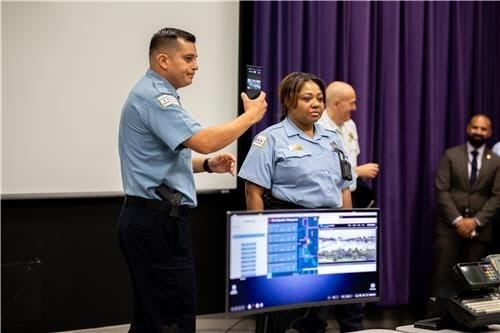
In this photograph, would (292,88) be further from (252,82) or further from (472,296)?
(472,296)

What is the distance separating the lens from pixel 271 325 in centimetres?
275

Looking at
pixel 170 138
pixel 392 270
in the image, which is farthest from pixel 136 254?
pixel 392 270

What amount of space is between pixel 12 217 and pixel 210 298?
1414mm

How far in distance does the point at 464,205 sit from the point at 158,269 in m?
3.34

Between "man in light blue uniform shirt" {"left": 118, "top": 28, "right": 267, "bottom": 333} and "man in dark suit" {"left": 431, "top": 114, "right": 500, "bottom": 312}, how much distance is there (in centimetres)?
314

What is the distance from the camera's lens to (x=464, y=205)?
5.49 metres

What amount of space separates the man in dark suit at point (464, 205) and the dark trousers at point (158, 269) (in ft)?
10.3

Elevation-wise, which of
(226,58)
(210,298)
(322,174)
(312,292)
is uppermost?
(226,58)

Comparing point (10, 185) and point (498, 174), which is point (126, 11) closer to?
point (10, 185)

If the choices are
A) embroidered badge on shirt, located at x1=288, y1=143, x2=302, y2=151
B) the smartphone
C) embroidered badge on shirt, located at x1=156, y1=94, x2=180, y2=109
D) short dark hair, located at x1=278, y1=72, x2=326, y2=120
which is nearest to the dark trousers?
embroidered badge on shirt, located at x1=156, y1=94, x2=180, y2=109

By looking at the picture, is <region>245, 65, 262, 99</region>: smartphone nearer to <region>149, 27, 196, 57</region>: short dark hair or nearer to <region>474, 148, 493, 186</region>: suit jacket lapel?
<region>149, 27, 196, 57</region>: short dark hair

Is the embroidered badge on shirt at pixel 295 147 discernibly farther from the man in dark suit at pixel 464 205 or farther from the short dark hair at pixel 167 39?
the man in dark suit at pixel 464 205

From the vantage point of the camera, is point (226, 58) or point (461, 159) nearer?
point (226, 58)

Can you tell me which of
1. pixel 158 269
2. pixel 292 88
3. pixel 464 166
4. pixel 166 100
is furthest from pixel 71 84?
pixel 464 166
